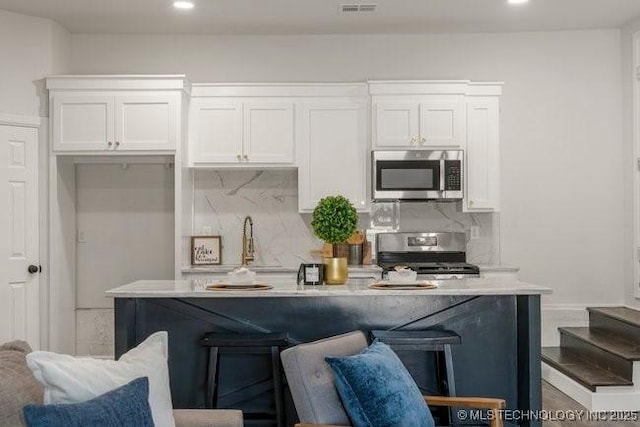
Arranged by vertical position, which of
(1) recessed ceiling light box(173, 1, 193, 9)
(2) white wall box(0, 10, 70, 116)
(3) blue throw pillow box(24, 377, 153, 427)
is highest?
(1) recessed ceiling light box(173, 1, 193, 9)

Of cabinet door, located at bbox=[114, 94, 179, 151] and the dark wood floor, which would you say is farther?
cabinet door, located at bbox=[114, 94, 179, 151]

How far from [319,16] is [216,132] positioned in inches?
49.7

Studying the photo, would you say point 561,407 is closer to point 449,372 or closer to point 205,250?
point 449,372

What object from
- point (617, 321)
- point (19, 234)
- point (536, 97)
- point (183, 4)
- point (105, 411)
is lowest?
point (617, 321)

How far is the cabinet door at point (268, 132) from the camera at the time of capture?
5738 mm

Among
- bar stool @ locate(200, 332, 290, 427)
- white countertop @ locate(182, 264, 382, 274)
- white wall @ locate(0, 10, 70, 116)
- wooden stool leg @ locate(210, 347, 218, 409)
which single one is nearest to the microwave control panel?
white countertop @ locate(182, 264, 382, 274)

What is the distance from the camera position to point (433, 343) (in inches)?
134

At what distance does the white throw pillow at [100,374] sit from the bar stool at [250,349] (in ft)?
3.06

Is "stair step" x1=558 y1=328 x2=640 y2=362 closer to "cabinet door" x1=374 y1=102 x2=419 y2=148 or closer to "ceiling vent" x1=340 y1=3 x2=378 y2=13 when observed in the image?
"cabinet door" x1=374 y1=102 x2=419 y2=148

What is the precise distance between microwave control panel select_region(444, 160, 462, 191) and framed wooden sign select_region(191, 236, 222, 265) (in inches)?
77.6

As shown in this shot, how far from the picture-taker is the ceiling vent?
5273 mm

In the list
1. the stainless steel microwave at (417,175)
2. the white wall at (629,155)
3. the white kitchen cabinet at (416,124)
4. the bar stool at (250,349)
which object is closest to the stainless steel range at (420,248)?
the stainless steel microwave at (417,175)

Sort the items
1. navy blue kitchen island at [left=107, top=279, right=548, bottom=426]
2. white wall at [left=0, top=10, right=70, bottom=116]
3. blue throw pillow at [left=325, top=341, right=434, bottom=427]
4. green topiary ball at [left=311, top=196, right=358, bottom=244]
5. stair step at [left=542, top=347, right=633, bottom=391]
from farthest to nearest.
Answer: white wall at [left=0, top=10, right=70, bottom=116] < stair step at [left=542, top=347, right=633, bottom=391] < green topiary ball at [left=311, top=196, right=358, bottom=244] < navy blue kitchen island at [left=107, top=279, right=548, bottom=426] < blue throw pillow at [left=325, top=341, right=434, bottom=427]

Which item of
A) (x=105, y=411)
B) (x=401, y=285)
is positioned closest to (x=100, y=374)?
(x=105, y=411)
